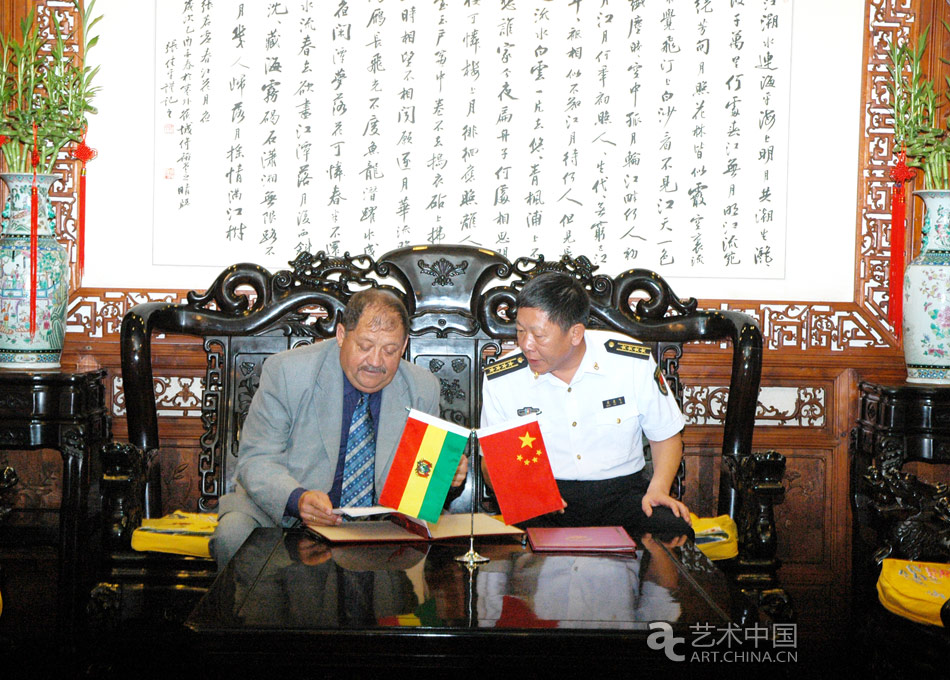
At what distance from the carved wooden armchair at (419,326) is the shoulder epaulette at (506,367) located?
0.15 meters

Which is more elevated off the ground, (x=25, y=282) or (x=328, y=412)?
(x=25, y=282)

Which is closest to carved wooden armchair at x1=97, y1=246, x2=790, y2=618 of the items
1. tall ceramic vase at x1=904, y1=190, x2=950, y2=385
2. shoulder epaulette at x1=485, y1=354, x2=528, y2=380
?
shoulder epaulette at x1=485, y1=354, x2=528, y2=380

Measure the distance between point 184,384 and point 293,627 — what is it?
204 cm

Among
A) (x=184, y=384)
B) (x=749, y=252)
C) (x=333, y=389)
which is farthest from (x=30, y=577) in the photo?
(x=749, y=252)

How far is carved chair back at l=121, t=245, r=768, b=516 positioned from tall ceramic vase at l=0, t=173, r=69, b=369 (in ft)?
1.11

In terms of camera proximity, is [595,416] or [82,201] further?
[82,201]

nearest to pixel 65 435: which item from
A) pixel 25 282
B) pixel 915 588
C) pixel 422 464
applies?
pixel 25 282

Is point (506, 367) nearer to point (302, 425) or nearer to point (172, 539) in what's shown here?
point (302, 425)

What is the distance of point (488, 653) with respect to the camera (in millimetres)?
1590

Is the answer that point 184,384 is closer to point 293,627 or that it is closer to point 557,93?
point 557,93

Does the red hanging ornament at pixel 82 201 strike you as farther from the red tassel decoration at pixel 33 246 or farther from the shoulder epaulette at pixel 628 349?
the shoulder epaulette at pixel 628 349

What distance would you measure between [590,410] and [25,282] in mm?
1910

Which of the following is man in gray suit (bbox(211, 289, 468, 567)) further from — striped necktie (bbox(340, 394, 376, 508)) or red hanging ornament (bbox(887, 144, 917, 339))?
red hanging ornament (bbox(887, 144, 917, 339))

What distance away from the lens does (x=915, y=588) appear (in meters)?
2.38
